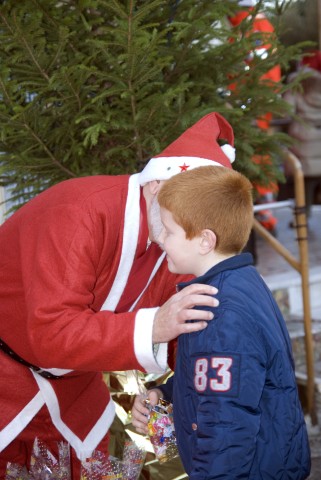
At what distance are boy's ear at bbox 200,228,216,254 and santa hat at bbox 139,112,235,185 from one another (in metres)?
0.33

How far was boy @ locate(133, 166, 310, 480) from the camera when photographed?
4.91 ft

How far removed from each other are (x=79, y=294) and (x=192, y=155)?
1.72 feet

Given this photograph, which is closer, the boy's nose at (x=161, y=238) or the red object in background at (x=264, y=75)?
the boy's nose at (x=161, y=238)

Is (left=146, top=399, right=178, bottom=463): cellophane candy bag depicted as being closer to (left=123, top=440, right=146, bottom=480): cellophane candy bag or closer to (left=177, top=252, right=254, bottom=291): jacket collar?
(left=123, top=440, right=146, bottom=480): cellophane candy bag

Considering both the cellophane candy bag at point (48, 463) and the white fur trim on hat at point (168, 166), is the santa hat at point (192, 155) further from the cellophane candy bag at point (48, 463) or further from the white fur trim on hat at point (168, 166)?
the cellophane candy bag at point (48, 463)

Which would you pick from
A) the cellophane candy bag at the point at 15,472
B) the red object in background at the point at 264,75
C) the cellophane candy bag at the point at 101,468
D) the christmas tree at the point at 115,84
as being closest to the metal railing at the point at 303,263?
the red object in background at the point at 264,75

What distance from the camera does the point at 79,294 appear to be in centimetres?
175

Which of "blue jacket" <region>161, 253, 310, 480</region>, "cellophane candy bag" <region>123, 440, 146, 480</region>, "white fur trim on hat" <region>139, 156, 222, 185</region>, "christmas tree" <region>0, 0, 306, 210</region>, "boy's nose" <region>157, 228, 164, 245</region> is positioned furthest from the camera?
"christmas tree" <region>0, 0, 306, 210</region>

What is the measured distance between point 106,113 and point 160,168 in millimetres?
737

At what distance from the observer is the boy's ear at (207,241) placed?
1.63 meters

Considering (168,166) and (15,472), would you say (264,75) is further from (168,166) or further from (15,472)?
(15,472)

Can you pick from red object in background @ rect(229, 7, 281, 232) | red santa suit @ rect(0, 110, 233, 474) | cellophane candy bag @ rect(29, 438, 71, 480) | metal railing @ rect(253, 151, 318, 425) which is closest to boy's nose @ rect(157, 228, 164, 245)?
red santa suit @ rect(0, 110, 233, 474)

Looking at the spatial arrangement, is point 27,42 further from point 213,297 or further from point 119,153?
point 213,297

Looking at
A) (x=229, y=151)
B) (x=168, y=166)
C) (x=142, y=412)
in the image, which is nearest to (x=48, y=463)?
(x=142, y=412)
